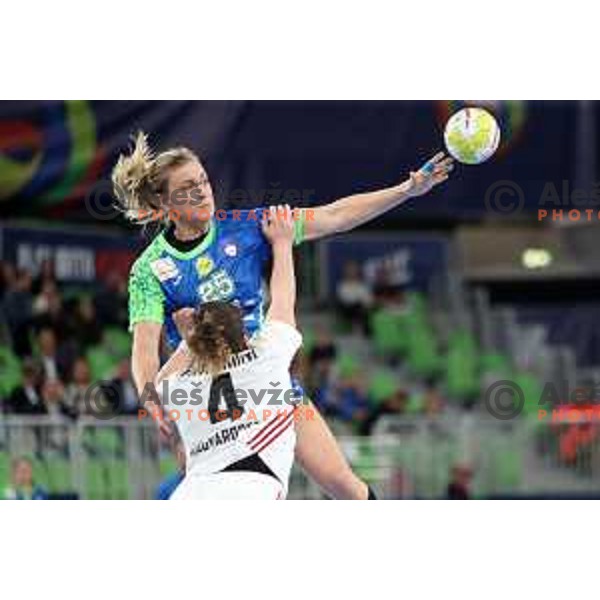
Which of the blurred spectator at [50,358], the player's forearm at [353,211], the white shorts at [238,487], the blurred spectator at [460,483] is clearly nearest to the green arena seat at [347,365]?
the blurred spectator at [460,483]

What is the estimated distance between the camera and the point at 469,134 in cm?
1075

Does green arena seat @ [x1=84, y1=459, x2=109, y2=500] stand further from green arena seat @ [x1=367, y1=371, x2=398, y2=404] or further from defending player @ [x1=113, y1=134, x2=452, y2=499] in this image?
green arena seat @ [x1=367, y1=371, x2=398, y2=404]

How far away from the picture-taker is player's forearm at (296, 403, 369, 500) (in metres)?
10.7

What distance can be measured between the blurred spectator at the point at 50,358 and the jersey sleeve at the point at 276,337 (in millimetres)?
3899

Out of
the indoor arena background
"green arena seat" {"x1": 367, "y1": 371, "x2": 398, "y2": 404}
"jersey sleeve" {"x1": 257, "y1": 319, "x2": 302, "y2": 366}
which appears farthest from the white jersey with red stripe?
"green arena seat" {"x1": 367, "y1": 371, "x2": 398, "y2": 404}

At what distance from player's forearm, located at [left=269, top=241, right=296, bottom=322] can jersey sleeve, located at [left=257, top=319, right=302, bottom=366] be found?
0.06m

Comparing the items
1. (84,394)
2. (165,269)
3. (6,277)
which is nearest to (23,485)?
(84,394)

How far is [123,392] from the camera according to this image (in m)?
14.8

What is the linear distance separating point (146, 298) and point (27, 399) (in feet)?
10.9

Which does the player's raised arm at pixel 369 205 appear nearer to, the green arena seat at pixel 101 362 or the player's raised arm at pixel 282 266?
the player's raised arm at pixel 282 266

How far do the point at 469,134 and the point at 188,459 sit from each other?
2.53 metres

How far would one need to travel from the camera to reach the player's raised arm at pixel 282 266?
10.7 meters
